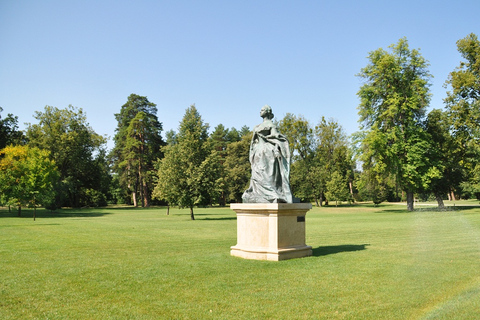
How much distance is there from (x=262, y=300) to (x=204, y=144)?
27.1m

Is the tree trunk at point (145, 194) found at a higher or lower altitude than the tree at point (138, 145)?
lower

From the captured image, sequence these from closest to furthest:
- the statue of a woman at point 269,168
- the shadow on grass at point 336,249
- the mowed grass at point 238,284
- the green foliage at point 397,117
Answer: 1. the mowed grass at point 238,284
2. the statue of a woman at point 269,168
3. the shadow on grass at point 336,249
4. the green foliage at point 397,117

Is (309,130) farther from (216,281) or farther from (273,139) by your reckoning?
(216,281)

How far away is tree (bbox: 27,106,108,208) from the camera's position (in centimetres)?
5634

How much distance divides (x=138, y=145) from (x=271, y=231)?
2415 inches

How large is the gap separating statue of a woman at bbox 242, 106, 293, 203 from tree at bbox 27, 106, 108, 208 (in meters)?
47.1

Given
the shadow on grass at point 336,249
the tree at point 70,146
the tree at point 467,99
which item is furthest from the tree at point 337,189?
the shadow on grass at point 336,249

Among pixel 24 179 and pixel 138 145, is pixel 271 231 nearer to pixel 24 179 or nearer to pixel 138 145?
pixel 24 179

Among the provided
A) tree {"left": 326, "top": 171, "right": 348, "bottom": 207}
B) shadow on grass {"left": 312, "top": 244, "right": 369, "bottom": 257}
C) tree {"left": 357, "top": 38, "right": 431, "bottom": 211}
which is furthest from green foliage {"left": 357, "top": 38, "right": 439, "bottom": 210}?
shadow on grass {"left": 312, "top": 244, "right": 369, "bottom": 257}

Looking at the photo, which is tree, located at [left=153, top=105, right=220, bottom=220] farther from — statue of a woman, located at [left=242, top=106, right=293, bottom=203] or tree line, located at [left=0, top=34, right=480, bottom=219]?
statue of a woman, located at [left=242, top=106, right=293, bottom=203]

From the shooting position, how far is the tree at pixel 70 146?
56344 mm

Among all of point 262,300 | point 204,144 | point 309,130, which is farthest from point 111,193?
point 262,300

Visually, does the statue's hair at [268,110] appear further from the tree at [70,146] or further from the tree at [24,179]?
the tree at [70,146]

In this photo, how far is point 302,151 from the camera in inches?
2712
